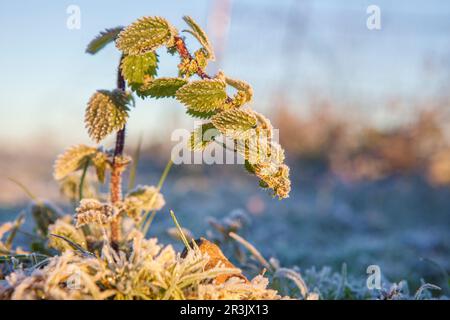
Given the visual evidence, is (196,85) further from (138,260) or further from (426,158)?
(426,158)

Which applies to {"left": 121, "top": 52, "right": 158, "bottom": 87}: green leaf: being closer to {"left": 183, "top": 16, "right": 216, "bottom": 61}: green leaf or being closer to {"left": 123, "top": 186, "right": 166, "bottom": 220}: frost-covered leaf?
{"left": 183, "top": 16, "right": 216, "bottom": 61}: green leaf

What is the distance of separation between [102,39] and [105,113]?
27 centimetres

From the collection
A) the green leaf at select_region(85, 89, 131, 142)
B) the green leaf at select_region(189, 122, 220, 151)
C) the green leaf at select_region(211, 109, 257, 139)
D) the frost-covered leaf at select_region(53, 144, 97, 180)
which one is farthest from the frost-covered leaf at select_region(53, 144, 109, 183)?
the green leaf at select_region(211, 109, 257, 139)

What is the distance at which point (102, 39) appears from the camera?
1.39 metres

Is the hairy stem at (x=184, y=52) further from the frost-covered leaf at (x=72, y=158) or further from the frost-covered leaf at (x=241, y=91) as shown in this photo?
the frost-covered leaf at (x=72, y=158)

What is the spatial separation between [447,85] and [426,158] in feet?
3.05

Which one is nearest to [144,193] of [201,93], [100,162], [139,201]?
[139,201]

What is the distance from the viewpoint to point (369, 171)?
213 inches

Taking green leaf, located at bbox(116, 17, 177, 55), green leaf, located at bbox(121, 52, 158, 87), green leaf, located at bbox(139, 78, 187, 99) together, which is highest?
green leaf, located at bbox(116, 17, 177, 55)

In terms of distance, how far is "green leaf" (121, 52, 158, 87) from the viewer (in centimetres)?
128

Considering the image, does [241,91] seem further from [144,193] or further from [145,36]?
[144,193]
